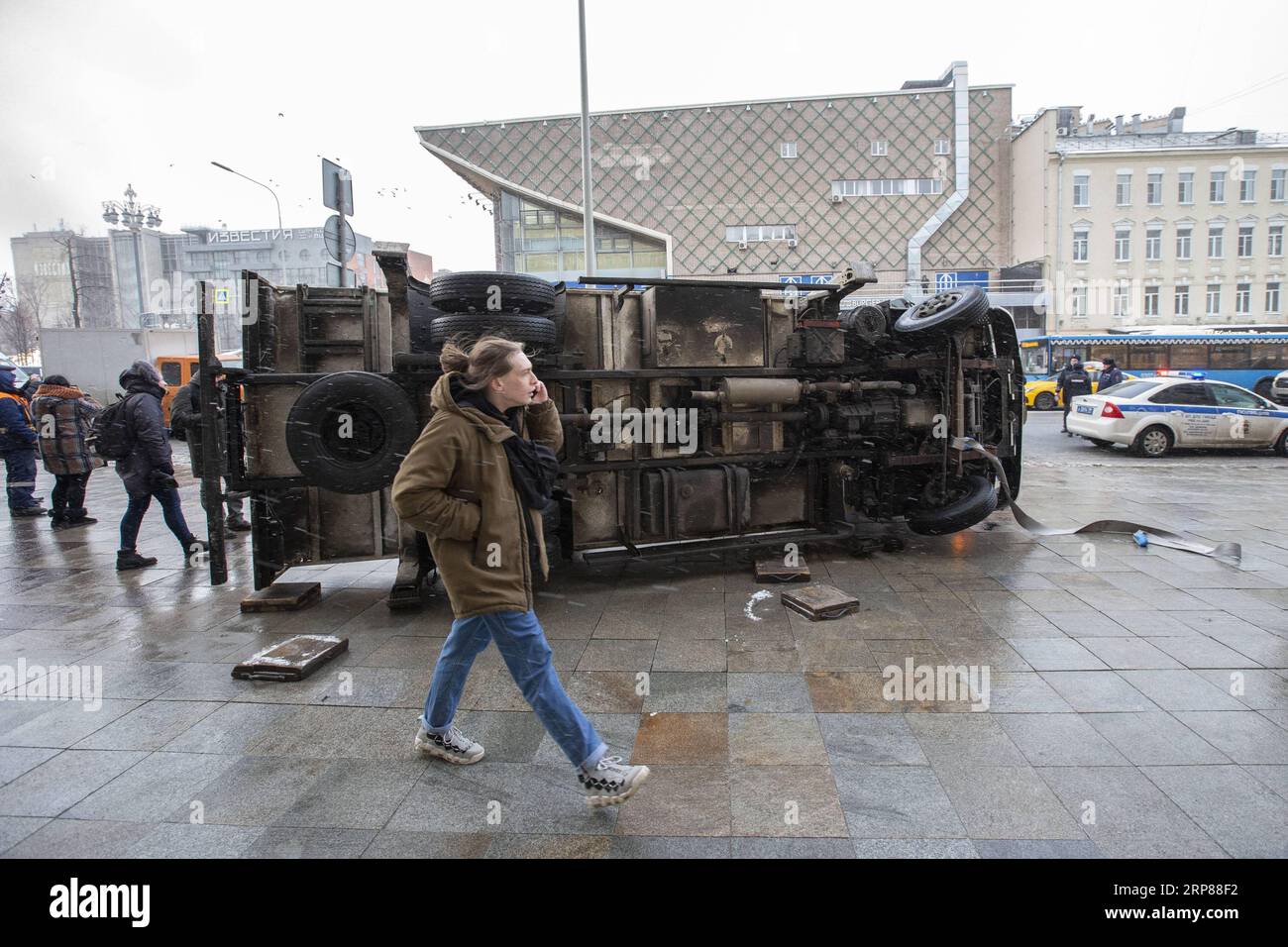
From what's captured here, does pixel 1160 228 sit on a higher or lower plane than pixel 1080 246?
higher

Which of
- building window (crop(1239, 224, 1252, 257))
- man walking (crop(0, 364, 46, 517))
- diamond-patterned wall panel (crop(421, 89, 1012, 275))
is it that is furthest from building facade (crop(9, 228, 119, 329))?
building window (crop(1239, 224, 1252, 257))

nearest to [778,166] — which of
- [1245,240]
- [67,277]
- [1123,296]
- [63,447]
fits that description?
[1123,296]

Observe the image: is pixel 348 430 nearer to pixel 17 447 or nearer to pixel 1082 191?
pixel 17 447

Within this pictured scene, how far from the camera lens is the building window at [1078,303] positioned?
1955 inches

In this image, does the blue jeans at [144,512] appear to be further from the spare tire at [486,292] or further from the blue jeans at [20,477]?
the blue jeans at [20,477]

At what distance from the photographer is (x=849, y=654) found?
15.1 ft

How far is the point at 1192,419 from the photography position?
49.9ft

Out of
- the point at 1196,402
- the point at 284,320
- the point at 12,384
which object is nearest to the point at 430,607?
the point at 284,320

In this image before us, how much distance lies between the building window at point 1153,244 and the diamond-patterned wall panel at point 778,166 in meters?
11.0

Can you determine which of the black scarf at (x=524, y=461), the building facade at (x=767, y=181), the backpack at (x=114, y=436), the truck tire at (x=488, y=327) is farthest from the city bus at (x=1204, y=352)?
the black scarf at (x=524, y=461)

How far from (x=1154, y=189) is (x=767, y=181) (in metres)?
26.9

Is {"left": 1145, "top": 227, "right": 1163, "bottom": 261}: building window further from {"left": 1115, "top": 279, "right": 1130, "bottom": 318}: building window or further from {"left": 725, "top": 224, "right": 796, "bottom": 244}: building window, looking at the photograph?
{"left": 725, "top": 224, "right": 796, "bottom": 244}: building window
